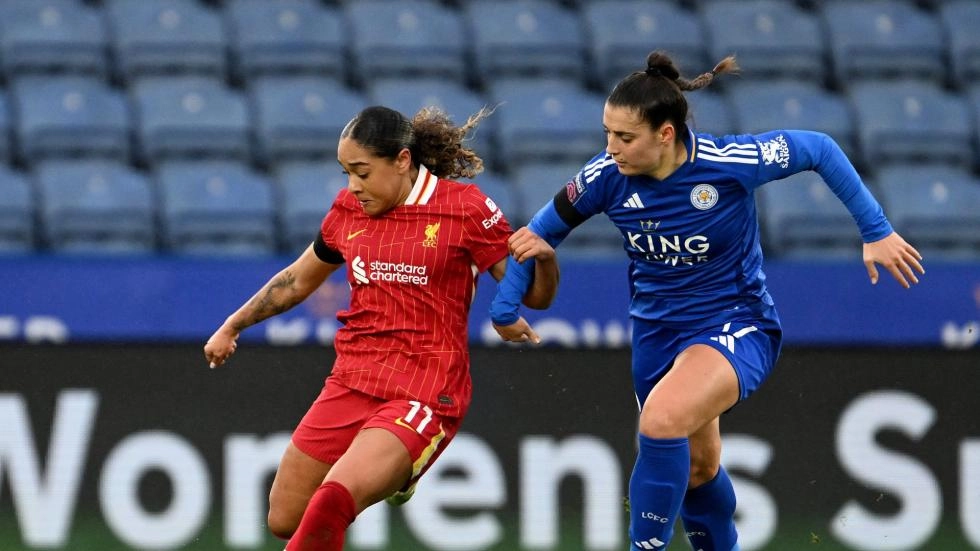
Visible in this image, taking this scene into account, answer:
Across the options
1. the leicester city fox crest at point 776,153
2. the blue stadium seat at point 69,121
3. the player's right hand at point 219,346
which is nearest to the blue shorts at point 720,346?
the leicester city fox crest at point 776,153

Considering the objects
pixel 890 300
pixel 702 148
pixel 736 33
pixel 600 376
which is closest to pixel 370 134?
pixel 702 148

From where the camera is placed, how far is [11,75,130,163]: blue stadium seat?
8633 millimetres

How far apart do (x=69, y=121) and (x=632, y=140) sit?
491 centimetres

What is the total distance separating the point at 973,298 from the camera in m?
7.51

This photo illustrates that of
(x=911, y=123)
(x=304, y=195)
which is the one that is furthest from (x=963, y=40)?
(x=304, y=195)

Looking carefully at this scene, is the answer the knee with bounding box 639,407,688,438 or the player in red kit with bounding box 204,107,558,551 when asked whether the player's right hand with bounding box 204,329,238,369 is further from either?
the knee with bounding box 639,407,688,438

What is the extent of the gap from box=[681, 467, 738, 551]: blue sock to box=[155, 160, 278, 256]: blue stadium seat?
3591mm

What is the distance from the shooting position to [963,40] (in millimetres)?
9953

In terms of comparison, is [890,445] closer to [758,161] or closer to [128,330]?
[758,161]

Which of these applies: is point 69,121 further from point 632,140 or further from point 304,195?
point 632,140

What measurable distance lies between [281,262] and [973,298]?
134 inches

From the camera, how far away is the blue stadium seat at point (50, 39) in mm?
9039

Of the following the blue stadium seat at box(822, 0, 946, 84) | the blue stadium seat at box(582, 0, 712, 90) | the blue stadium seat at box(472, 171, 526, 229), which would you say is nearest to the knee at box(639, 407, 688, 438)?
the blue stadium seat at box(472, 171, 526, 229)

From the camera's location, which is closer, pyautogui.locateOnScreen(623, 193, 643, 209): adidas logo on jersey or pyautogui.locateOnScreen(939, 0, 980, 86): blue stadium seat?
pyautogui.locateOnScreen(623, 193, 643, 209): adidas logo on jersey
